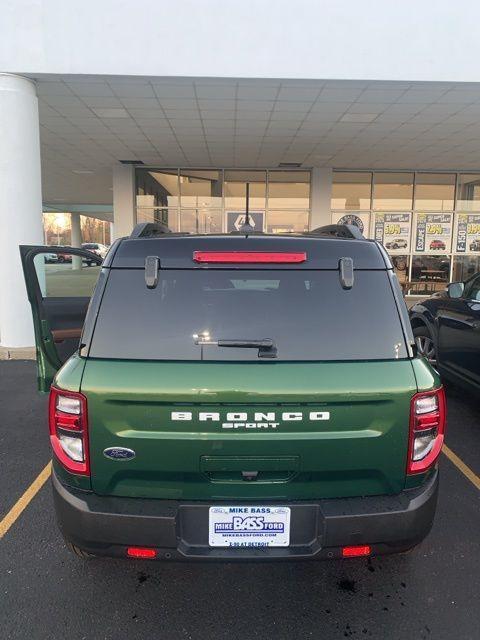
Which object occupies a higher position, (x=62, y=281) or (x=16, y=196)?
(x=16, y=196)

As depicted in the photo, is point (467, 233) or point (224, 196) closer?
point (224, 196)

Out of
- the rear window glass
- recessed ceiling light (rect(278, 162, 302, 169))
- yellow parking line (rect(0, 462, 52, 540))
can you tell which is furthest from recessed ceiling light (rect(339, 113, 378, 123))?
yellow parking line (rect(0, 462, 52, 540))

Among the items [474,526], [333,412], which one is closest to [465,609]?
[474,526]

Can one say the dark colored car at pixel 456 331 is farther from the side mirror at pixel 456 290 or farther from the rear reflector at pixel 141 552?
the rear reflector at pixel 141 552

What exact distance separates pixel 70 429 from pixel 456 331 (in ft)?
14.5

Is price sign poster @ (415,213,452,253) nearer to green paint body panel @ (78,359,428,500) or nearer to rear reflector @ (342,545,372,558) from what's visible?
green paint body panel @ (78,359,428,500)

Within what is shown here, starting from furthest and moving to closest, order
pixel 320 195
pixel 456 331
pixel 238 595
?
1. pixel 320 195
2. pixel 456 331
3. pixel 238 595

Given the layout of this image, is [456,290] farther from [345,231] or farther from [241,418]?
[241,418]

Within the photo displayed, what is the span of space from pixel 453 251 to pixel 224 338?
13.9 meters

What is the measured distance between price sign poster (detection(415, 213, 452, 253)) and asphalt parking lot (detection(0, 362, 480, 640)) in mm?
12395

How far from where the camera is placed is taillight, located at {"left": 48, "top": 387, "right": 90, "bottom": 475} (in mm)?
1884

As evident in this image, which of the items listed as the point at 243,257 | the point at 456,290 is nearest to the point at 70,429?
the point at 243,257

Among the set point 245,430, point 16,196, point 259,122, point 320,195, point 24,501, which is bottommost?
point 24,501

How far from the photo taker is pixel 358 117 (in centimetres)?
841
